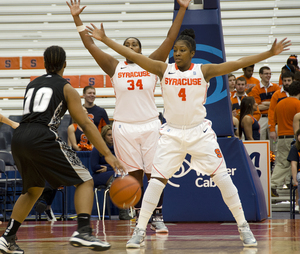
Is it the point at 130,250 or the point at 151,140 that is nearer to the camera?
the point at 130,250

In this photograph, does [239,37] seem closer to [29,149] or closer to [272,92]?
[272,92]

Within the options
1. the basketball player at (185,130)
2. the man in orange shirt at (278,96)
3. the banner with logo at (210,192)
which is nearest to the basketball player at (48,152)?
the basketball player at (185,130)

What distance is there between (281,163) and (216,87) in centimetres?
306

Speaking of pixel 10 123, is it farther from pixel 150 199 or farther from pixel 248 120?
pixel 248 120

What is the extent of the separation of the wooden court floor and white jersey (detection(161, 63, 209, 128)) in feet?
3.71

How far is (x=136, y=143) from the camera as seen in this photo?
5.22m

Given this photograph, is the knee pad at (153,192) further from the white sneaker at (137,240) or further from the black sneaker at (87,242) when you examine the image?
the black sneaker at (87,242)

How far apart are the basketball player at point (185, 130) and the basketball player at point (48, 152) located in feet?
2.22

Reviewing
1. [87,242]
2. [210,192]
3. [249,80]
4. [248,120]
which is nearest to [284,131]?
[248,120]

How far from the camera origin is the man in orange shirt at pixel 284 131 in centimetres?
880

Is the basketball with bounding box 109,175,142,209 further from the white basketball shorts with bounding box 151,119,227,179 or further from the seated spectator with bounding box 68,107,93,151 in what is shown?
the seated spectator with bounding box 68,107,93,151

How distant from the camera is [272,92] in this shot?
10258mm

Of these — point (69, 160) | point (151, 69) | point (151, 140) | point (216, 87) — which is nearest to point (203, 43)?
point (216, 87)

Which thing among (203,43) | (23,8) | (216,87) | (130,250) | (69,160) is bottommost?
(130,250)
